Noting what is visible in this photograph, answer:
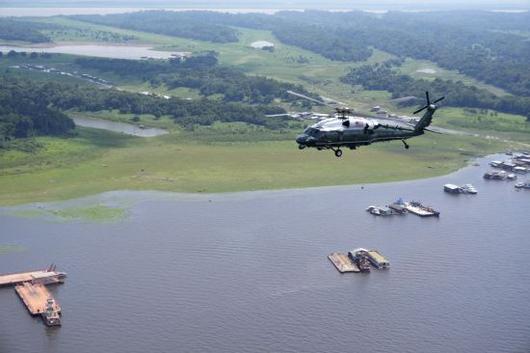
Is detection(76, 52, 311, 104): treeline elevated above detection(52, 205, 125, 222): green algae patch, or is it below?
above

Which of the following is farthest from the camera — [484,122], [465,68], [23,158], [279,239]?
[465,68]

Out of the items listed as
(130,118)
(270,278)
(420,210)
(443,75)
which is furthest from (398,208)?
(443,75)

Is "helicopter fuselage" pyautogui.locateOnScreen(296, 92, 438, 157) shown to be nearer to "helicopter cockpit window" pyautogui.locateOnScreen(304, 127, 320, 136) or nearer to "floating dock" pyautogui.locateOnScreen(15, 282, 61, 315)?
"helicopter cockpit window" pyautogui.locateOnScreen(304, 127, 320, 136)

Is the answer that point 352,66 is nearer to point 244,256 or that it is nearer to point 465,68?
point 465,68

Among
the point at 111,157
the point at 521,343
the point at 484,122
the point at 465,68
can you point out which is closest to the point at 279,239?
the point at 521,343

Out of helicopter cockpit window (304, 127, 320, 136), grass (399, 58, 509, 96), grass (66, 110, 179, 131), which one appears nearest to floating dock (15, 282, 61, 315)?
helicopter cockpit window (304, 127, 320, 136)

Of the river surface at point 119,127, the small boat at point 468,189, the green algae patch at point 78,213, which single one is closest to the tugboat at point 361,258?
the green algae patch at point 78,213
